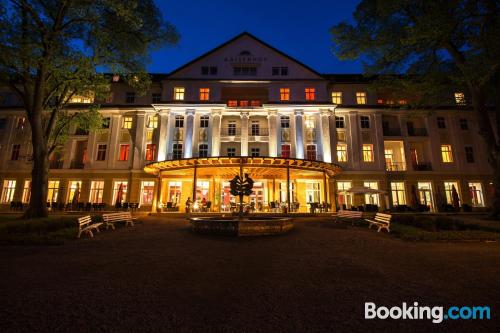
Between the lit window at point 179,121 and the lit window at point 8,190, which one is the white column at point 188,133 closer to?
the lit window at point 179,121

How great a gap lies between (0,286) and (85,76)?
1389 cm

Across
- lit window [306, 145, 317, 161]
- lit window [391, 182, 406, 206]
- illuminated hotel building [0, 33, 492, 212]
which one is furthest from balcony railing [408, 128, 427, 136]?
lit window [306, 145, 317, 161]

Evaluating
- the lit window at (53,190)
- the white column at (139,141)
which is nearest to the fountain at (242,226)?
the white column at (139,141)

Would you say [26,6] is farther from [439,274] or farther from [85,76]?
[439,274]

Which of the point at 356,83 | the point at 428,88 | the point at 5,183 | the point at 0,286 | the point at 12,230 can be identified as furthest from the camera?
the point at 356,83

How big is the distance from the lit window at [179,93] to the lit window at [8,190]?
64.3 ft

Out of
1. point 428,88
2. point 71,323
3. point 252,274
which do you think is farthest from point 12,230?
point 428,88

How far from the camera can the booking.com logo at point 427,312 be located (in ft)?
11.0

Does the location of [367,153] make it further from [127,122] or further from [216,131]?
[127,122]

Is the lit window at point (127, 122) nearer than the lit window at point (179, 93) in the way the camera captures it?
Yes

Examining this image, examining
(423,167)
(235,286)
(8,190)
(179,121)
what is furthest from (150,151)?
(423,167)

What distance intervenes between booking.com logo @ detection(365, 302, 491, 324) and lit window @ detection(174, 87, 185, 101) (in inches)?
1049

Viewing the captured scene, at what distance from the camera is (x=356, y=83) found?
27438 mm

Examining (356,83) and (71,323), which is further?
A: (356,83)
